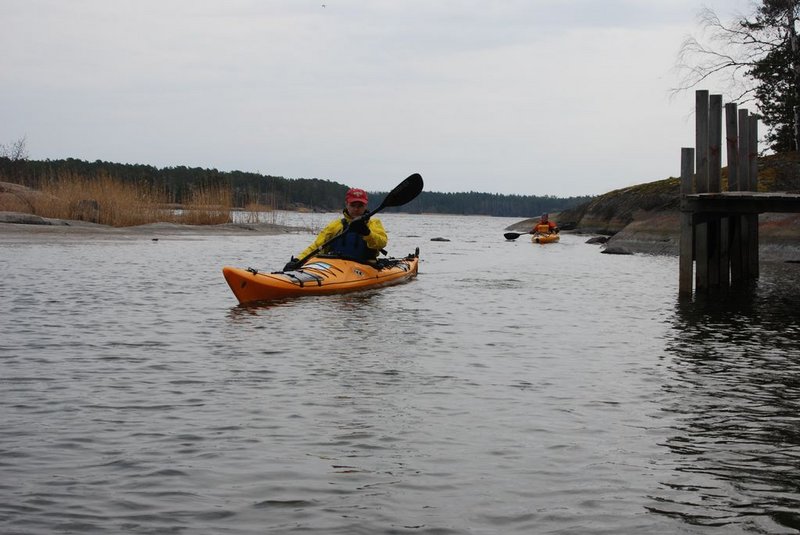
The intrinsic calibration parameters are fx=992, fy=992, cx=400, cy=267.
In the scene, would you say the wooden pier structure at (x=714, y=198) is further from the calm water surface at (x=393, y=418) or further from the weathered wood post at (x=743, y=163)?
the calm water surface at (x=393, y=418)

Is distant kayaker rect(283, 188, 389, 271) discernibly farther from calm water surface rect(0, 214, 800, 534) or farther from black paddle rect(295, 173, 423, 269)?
calm water surface rect(0, 214, 800, 534)

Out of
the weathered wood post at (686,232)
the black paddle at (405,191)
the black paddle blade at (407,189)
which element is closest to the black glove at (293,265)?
the black paddle at (405,191)

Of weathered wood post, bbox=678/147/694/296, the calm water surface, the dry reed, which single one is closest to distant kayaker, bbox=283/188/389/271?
the calm water surface

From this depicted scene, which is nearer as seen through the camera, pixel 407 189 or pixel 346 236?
pixel 346 236

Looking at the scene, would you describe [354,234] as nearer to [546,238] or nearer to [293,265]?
[293,265]

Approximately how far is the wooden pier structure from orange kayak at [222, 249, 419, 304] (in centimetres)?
435

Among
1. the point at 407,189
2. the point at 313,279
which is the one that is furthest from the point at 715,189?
the point at 313,279

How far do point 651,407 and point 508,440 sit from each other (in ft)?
4.44

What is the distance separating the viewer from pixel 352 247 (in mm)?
14156

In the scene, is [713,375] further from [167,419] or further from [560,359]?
[167,419]

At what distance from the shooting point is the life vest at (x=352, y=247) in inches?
550

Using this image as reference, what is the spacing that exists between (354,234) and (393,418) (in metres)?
8.29

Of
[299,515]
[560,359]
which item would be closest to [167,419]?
[299,515]

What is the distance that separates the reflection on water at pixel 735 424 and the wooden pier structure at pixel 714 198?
8.37ft
